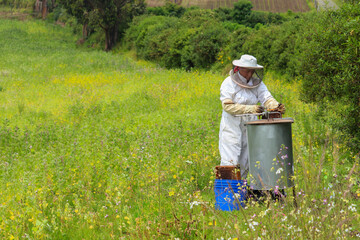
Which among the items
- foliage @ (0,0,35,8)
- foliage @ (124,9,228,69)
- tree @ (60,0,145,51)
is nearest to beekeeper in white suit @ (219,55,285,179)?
foliage @ (124,9,228,69)

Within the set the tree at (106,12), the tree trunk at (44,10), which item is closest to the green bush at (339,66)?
the tree at (106,12)

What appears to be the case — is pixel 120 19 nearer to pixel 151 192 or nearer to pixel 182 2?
pixel 182 2

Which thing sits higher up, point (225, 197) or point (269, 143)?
point (269, 143)

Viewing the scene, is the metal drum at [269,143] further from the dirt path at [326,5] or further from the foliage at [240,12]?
the foliage at [240,12]

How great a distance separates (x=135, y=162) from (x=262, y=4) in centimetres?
6245

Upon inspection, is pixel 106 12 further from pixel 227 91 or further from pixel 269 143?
pixel 269 143

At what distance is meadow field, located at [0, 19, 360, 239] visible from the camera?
3.55 m

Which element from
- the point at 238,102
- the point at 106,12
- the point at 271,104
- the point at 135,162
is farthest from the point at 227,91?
the point at 106,12

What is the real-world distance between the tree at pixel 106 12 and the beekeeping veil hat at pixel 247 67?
36.0 metres

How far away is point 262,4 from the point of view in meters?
64.9

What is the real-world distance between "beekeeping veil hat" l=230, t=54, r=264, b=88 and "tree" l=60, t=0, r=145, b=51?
3604 centimetres

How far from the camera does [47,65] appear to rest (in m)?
28.1

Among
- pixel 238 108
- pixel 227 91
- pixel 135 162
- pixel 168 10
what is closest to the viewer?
pixel 238 108

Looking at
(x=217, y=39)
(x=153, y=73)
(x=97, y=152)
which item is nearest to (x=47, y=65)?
(x=153, y=73)
